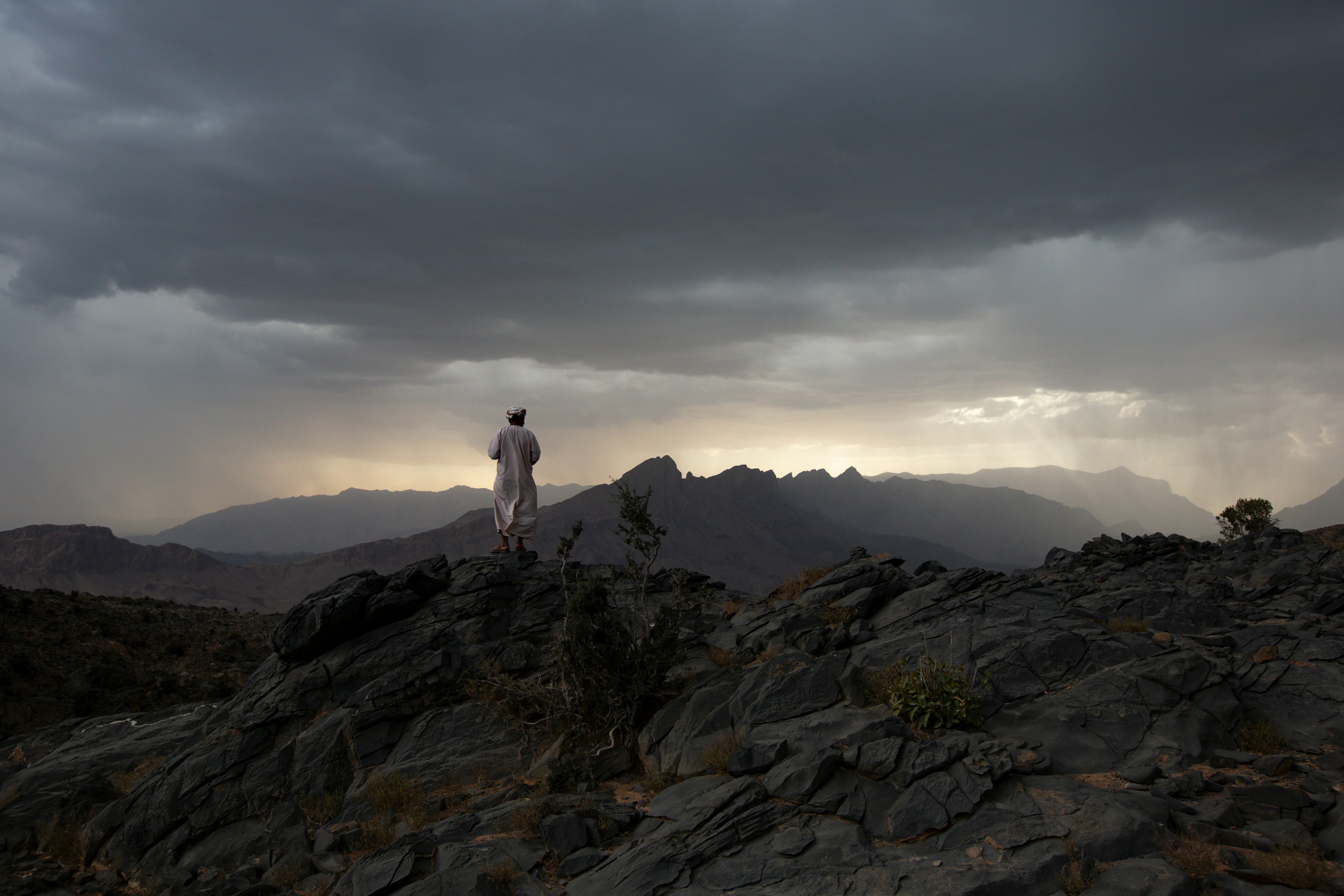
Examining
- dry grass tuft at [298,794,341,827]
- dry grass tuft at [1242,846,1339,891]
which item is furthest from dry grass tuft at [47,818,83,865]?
dry grass tuft at [1242,846,1339,891]

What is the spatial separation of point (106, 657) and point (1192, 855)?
39.2 meters

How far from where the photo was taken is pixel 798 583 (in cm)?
1853

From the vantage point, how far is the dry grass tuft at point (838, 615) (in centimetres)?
1521

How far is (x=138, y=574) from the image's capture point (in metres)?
160

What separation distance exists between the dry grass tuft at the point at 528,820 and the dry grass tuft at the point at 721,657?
4.80 metres

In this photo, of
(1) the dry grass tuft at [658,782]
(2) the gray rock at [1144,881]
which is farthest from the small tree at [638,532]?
(2) the gray rock at [1144,881]

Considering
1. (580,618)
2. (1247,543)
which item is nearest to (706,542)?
(1247,543)

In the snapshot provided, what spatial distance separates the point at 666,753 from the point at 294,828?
7362 mm

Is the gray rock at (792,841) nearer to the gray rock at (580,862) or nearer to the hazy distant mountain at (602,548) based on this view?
the gray rock at (580,862)

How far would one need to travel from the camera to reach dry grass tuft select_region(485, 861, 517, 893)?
8.97m

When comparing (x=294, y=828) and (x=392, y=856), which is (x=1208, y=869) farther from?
(x=294, y=828)

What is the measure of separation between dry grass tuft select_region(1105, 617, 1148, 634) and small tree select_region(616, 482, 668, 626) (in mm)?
8523

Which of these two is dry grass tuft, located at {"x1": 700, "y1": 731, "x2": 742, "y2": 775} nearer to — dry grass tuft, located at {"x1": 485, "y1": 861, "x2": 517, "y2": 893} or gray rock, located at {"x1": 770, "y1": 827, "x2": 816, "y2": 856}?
gray rock, located at {"x1": 770, "y1": 827, "x2": 816, "y2": 856}

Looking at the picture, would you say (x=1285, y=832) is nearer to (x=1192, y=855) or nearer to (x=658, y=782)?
(x=1192, y=855)
